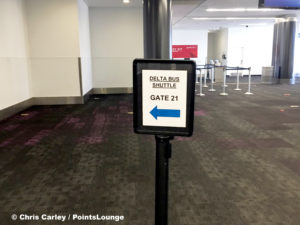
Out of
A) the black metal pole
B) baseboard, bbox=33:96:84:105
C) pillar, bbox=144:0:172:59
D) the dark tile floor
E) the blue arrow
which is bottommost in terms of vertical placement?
the dark tile floor

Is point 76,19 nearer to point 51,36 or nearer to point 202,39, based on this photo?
point 51,36

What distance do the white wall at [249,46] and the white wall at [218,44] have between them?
51cm

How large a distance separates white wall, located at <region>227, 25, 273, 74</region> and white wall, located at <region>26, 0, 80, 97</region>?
12.8 m

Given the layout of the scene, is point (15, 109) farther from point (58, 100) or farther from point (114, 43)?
point (114, 43)

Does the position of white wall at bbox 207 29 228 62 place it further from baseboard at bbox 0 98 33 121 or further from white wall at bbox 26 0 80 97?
baseboard at bbox 0 98 33 121

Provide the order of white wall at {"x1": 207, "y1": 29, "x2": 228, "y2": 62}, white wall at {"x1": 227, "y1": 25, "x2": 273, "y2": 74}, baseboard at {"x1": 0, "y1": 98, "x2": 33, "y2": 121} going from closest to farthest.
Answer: baseboard at {"x1": 0, "y1": 98, "x2": 33, "y2": 121} < white wall at {"x1": 227, "y1": 25, "x2": 273, "y2": 74} < white wall at {"x1": 207, "y1": 29, "x2": 228, "y2": 62}

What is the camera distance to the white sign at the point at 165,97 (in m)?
0.97

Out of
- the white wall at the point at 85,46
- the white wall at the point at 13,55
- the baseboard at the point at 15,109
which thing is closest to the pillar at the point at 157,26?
the white wall at the point at 13,55

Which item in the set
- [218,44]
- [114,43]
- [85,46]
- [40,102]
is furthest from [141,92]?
[218,44]

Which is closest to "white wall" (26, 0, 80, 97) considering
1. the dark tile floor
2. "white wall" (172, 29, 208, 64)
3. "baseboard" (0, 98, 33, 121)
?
"baseboard" (0, 98, 33, 121)

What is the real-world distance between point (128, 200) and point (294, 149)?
268 centimetres

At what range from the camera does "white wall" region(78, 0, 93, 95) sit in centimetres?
834

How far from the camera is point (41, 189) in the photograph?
9.11 ft

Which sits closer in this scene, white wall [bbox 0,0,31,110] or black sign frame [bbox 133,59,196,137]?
black sign frame [bbox 133,59,196,137]
